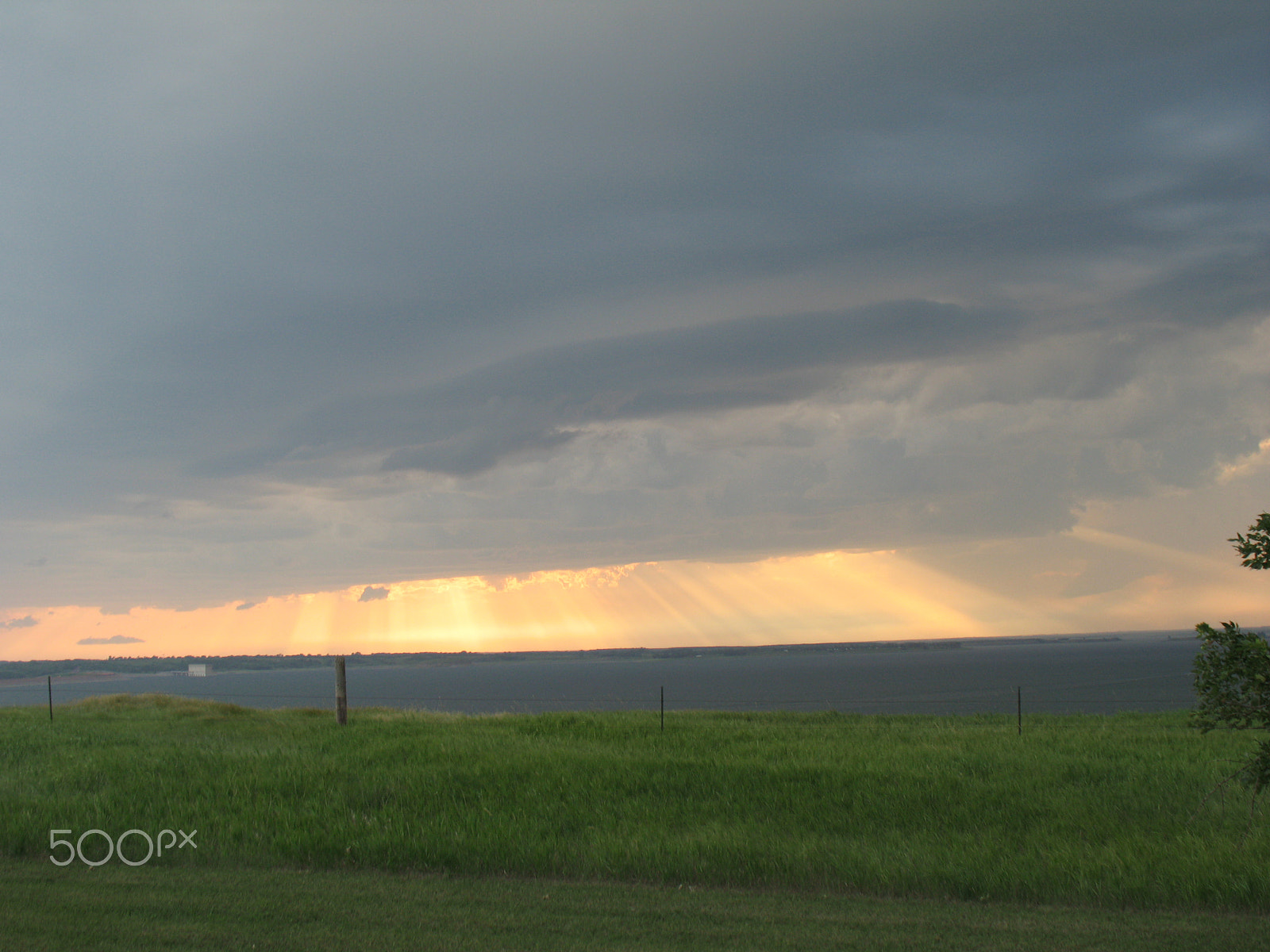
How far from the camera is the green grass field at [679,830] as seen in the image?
31.6 feet

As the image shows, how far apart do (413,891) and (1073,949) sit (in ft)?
21.9

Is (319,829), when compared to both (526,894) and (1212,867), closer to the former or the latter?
(526,894)

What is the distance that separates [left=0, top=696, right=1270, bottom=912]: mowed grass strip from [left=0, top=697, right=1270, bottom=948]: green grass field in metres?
0.05

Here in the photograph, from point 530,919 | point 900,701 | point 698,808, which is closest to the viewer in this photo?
point 530,919

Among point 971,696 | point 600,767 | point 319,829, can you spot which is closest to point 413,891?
point 319,829

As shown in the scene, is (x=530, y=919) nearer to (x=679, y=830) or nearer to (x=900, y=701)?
(x=679, y=830)

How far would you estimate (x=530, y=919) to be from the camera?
9.21 meters

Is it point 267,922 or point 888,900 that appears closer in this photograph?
point 267,922

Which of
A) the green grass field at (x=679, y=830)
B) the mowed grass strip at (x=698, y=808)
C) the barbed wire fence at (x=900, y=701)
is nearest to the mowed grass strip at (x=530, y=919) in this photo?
the green grass field at (x=679, y=830)

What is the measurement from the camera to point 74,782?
15.8 metres

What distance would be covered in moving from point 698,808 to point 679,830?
3.88 feet

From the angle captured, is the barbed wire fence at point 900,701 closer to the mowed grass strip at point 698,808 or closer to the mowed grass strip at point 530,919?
the mowed grass strip at point 698,808

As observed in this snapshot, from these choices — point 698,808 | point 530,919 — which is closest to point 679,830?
point 698,808

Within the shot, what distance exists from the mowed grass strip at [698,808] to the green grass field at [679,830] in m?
0.05
